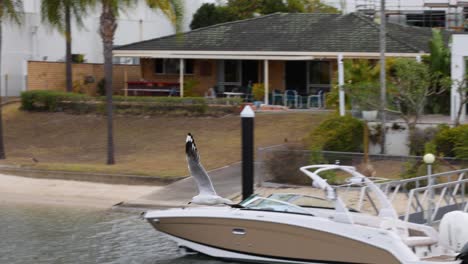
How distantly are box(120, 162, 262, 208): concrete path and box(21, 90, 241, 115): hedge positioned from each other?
9918mm

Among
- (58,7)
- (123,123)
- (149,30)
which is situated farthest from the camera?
(149,30)

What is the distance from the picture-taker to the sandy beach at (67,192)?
23719mm

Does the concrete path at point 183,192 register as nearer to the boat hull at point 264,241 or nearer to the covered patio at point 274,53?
the boat hull at point 264,241

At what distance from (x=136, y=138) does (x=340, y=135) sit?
881 cm

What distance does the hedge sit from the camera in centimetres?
3528

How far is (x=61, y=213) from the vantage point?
889 inches

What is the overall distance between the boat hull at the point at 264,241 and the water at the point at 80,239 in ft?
1.68

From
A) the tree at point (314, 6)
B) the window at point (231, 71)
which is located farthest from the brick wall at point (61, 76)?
the tree at point (314, 6)

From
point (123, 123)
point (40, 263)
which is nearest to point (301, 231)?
point (40, 263)

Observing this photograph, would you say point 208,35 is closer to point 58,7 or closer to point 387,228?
point 58,7

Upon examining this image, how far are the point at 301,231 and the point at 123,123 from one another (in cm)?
1970

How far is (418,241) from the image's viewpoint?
51.7 feet

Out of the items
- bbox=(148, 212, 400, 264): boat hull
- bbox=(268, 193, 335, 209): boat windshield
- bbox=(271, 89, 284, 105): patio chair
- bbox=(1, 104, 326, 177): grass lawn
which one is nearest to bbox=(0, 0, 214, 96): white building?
bbox=(1, 104, 326, 177): grass lawn

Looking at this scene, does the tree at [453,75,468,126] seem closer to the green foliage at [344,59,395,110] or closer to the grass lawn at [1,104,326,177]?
the green foliage at [344,59,395,110]
